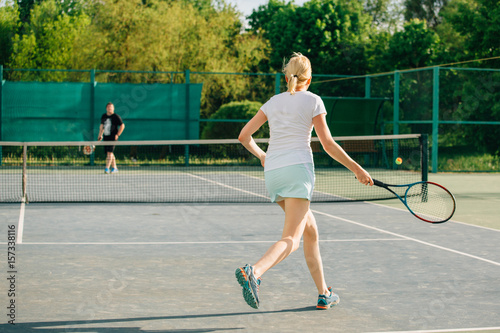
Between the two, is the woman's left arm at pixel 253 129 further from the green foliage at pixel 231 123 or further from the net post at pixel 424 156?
the green foliage at pixel 231 123

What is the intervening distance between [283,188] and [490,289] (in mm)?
1945

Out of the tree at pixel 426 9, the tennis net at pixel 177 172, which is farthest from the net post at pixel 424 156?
the tree at pixel 426 9

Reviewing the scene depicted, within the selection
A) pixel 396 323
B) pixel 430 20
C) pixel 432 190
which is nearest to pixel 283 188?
pixel 396 323

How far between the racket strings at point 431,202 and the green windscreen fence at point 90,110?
13.4 m

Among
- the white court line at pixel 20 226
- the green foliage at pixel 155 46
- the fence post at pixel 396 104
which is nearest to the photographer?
the white court line at pixel 20 226

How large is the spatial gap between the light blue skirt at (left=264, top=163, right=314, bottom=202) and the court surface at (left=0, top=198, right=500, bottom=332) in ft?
2.53

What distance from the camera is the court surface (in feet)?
14.1

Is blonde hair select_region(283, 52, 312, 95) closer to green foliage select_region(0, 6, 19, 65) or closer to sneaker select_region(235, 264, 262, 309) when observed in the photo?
sneaker select_region(235, 264, 262, 309)

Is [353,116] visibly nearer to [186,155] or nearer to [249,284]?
[186,155]

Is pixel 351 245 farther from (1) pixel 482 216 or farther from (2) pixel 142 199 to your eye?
(2) pixel 142 199

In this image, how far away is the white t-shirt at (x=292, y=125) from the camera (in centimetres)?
426

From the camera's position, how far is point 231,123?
2167cm

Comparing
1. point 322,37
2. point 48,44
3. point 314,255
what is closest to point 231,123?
point 322,37

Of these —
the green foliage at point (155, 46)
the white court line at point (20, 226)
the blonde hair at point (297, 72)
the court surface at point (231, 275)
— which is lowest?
the court surface at point (231, 275)
